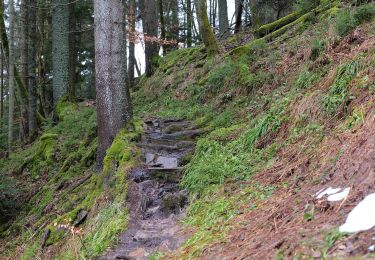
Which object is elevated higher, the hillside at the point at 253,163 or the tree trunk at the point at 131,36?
the tree trunk at the point at 131,36

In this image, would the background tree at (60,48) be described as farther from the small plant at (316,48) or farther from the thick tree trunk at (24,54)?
the small plant at (316,48)

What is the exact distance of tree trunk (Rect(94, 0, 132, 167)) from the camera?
7188mm

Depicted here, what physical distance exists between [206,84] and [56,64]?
218 inches

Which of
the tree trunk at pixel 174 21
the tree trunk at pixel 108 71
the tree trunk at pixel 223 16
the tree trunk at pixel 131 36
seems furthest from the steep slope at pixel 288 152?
the tree trunk at pixel 174 21

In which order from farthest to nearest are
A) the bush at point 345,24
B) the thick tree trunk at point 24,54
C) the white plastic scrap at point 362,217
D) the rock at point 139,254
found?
the thick tree trunk at point 24,54 < the bush at point 345,24 < the rock at point 139,254 < the white plastic scrap at point 362,217

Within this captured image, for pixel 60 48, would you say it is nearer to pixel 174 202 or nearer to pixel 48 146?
pixel 48 146

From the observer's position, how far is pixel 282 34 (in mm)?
10664

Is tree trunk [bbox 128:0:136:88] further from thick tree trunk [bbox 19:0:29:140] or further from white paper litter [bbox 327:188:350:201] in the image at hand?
white paper litter [bbox 327:188:350:201]

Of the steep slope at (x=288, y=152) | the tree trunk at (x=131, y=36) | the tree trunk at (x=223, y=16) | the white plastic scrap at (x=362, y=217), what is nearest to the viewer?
the white plastic scrap at (x=362, y=217)

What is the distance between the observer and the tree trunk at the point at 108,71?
7188 mm

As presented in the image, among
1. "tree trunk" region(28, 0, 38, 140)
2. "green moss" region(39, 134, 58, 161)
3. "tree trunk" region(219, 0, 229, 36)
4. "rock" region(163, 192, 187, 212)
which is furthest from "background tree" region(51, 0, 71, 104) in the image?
"rock" region(163, 192, 187, 212)

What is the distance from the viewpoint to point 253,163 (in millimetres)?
5371

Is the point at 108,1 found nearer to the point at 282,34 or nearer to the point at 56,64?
the point at 282,34

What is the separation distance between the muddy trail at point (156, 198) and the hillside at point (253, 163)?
0.40ft
